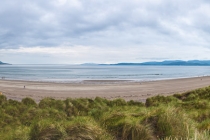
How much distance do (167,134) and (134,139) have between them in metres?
0.65

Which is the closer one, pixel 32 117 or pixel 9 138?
pixel 9 138

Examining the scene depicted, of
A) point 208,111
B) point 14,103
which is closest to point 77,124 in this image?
point 208,111

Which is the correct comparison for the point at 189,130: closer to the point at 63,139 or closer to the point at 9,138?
the point at 63,139

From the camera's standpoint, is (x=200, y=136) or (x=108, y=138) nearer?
(x=200, y=136)

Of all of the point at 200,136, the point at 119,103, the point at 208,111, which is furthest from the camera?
the point at 119,103

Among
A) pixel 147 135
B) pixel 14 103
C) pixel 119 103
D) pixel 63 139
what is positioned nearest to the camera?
pixel 63 139

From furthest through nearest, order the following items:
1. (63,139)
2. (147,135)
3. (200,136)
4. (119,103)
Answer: (119,103)
(147,135)
(63,139)
(200,136)

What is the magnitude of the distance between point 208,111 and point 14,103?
7.23 meters

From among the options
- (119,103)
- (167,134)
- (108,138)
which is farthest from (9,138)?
(119,103)

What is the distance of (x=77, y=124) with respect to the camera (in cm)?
468

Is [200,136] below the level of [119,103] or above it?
above

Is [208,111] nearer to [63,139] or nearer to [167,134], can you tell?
[167,134]

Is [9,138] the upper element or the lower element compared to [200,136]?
lower

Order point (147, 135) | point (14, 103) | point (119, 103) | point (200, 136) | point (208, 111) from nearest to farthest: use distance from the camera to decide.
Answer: point (200, 136), point (147, 135), point (208, 111), point (14, 103), point (119, 103)
